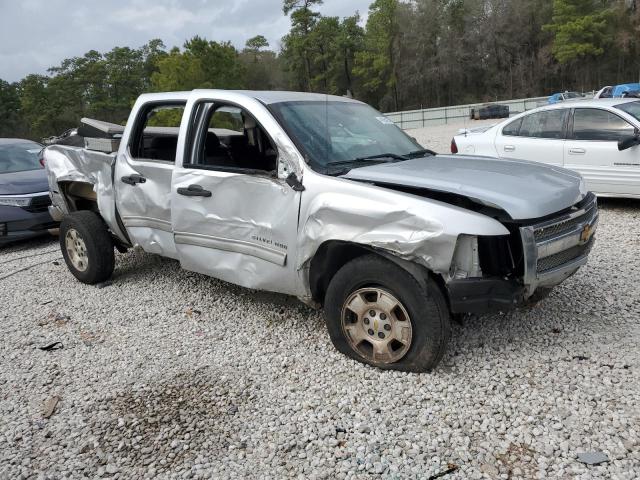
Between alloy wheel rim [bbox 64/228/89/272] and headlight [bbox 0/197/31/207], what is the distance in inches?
101

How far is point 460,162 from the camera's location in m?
3.92

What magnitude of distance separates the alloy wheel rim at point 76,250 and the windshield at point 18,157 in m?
3.83

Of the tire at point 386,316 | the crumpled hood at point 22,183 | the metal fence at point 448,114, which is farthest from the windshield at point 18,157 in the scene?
the metal fence at point 448,114

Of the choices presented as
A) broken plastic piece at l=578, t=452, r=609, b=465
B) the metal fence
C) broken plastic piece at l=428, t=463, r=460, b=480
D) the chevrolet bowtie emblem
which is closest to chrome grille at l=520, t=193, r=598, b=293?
the chevrolet bowtie emblem

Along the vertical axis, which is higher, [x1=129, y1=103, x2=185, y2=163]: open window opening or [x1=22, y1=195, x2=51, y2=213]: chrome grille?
[x1=129, y1=103, x2=185, y2=163]: open window opening

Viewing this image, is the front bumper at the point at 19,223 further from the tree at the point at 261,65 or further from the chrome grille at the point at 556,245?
the tree at the point at 261,65

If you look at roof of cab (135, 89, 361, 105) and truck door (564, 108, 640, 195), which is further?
truck door (564, 108, 640, 195)

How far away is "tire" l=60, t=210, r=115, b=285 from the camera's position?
530cm

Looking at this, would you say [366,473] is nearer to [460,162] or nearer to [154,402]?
[154,402]

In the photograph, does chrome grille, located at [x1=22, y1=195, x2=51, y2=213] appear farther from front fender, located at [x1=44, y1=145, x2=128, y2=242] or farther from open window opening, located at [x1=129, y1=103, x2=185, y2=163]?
open window opening, located at [x1=129, y1=103, x2=185, y2=163]

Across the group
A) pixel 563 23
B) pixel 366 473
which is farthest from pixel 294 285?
pixel 563 23

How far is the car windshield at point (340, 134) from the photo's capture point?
369cm

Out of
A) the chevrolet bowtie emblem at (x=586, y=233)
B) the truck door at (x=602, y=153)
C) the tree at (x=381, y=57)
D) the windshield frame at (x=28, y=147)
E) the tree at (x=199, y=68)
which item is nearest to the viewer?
the chevrolet bowtie emblem at (x=586, y=233)

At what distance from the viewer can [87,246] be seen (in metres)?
5.31
